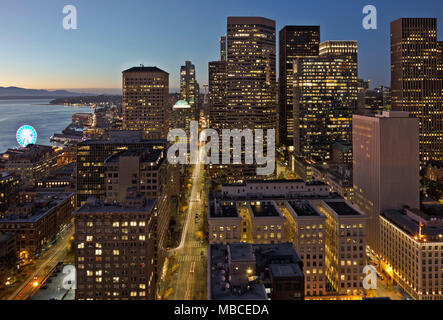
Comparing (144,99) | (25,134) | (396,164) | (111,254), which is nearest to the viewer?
(111,254)

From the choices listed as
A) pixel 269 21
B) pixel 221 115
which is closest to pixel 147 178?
pixel 221 115

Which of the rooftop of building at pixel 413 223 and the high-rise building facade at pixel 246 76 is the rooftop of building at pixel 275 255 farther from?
the high-rise building facade at pixel 246 76

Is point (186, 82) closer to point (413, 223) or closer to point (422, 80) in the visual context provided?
point (422, 80)

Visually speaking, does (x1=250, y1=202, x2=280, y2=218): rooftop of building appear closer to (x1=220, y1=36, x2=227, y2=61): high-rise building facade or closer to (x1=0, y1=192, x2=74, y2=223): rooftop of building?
(x1=0, y1=192, x2=74, y2=223): rooftop of building

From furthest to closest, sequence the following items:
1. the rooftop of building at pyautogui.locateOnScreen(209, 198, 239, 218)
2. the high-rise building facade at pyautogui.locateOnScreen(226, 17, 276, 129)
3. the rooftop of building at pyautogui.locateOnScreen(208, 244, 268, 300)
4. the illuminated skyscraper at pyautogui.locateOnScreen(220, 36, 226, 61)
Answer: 1. the illuminated skyscraper at pyautogui.locateOnScreen(220, 36, 226, 61)
2. the high-rise building facade at pyautogui.locateOnScreen(226, 17, 276, 129)
3. the rooftop of building at pyautogui.locateOnScreen(209, 198, 239, 218)
4. the rooftop of building at pyautogui.locateOnScreen(208, 244, 268, 300)

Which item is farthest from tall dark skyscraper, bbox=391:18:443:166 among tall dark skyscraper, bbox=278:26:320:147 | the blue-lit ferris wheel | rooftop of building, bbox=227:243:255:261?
the blue-lit ferris wheel

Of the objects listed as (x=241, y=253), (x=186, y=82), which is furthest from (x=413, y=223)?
(x=186, y=82)
